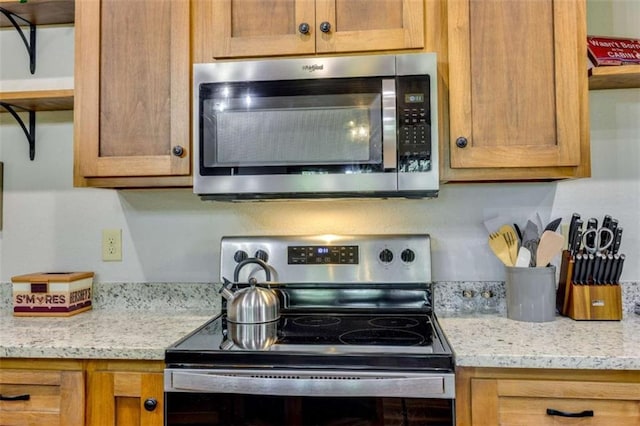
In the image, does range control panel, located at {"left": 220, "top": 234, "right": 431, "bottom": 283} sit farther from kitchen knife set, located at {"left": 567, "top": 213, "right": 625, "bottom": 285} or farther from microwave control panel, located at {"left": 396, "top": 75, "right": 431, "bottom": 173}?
kitchen knife set, located at {"left": 567, "top": 213, "right": 625, "bottom": 285}

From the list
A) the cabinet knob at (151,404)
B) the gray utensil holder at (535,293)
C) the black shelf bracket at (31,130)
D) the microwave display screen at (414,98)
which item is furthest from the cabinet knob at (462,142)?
the black shelf bracket at (31,130)

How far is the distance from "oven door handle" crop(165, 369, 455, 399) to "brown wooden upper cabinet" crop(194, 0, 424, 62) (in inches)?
37.2

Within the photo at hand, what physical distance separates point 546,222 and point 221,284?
3.99 ft

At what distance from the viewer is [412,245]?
5.07ft

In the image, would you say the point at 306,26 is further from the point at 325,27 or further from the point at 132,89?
the point at 132,89

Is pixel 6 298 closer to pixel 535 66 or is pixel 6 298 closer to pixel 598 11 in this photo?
pixel 535 66

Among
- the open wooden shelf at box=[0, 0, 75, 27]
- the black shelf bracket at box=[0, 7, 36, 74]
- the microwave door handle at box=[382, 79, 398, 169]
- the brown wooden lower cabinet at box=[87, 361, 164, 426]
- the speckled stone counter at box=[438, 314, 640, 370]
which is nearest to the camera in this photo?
the speckled stone counter at box=[438, 314, 640, 370]

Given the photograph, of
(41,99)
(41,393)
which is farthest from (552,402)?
(41,99)

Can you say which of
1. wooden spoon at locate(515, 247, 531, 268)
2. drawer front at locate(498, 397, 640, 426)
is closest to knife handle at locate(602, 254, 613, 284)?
wooden spoon at locate(515, 247, 531, 268)

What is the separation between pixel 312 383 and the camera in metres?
1.07

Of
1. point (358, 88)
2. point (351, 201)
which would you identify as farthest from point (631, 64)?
point (351, 201)

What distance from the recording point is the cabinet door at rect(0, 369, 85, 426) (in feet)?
3.86

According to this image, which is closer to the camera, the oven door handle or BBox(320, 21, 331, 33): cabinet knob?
A: the oven door handle

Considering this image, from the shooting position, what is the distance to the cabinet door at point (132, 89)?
1416mm
